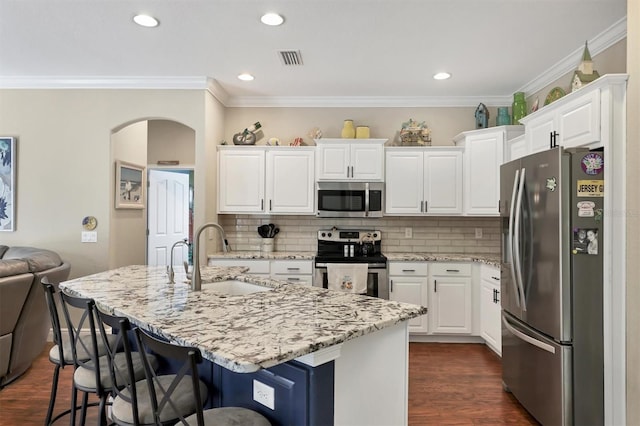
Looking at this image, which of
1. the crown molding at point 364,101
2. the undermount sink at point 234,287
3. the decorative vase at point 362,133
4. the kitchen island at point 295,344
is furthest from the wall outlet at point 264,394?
the crown molding at point 364,101

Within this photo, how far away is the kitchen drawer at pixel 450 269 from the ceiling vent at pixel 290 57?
2.47 m

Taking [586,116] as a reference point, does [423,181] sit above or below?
below

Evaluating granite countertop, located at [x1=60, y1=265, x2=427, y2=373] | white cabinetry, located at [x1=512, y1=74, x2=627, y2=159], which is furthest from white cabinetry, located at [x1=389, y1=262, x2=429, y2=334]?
granite countertop, located at [x1=60, y1=265, x2=427, y2=373]

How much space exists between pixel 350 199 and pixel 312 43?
177cm

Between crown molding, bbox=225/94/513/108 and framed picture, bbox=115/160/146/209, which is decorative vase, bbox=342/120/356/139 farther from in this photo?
framed picture, bbox=115/160/146/209

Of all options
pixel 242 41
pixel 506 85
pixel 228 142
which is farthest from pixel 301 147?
pixel 506 85

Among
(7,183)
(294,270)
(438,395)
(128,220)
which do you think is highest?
(7,183)

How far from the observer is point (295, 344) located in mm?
1241

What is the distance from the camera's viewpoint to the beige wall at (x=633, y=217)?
2039 millimetres

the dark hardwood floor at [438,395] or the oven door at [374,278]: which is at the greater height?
the oven door at [374,278]

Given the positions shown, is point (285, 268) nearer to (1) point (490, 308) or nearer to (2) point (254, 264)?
(2) point (254, 264)

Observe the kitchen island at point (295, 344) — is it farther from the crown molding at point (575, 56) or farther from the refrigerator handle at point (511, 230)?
the crown molding at point (575, 56)

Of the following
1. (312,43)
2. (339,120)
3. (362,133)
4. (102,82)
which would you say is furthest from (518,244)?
(102,82)

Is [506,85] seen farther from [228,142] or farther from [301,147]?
[228,142]
